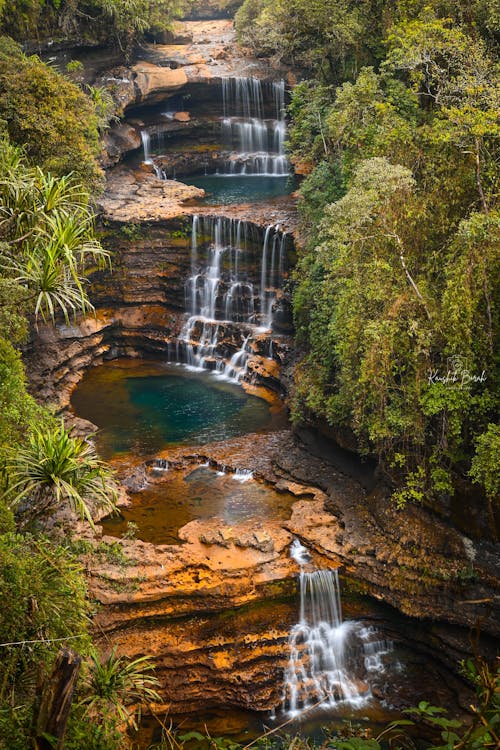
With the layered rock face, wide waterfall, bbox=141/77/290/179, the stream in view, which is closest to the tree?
the layered rock face

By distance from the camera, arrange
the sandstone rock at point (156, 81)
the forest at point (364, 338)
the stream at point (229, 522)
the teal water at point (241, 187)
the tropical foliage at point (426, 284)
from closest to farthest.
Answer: the forest at point (364, 338), the tropical foliage at point (426, 284), the stream at point (229, 522), the teal water at point (241, 187), the sandstone rock at point (156, 81)

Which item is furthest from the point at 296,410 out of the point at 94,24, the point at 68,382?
the point at 94,24

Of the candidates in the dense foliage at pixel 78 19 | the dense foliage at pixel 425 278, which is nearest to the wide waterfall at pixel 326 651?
the dense foliage at pixel 425 278

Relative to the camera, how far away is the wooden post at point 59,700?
503 cm

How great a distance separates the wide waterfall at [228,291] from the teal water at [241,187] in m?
2.58

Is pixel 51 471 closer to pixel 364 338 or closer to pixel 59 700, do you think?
pixel 59 700

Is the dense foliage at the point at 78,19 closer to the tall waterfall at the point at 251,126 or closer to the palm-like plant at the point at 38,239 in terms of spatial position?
the tall waterfall at the point at 251,126

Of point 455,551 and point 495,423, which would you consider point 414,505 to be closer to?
point 455,551

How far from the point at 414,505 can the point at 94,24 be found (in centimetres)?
2377

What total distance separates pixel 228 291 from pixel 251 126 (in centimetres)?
1036

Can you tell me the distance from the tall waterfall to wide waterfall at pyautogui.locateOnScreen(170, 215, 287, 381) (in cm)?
675

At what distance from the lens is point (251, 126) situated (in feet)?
102
